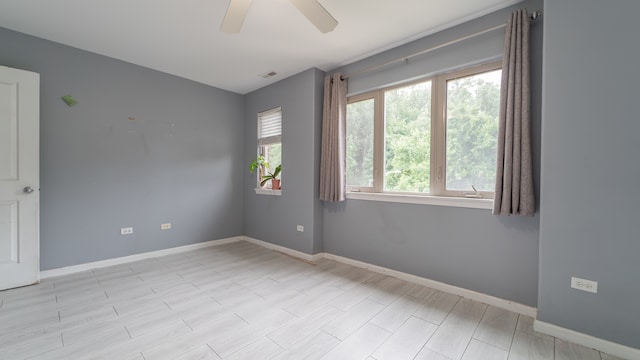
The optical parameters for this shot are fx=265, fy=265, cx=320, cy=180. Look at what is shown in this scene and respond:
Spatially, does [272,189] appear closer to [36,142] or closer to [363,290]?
[363,290]

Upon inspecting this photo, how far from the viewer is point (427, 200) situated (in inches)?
110

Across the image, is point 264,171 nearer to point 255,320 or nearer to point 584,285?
point 255,320

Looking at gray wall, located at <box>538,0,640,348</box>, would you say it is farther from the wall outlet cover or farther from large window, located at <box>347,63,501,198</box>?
the wall outlet cover

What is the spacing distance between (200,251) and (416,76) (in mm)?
3858

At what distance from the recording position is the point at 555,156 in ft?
6.32

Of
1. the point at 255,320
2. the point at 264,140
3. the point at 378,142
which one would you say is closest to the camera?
the point at 255,320

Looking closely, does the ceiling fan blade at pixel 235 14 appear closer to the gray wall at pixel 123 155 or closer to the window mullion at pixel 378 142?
the window mullion at pixel 378 142

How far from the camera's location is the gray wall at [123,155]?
3.02 meters

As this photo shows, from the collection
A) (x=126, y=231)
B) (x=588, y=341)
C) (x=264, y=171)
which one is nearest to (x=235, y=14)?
(x=264, y=171)

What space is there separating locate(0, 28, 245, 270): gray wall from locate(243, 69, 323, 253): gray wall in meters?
0.73

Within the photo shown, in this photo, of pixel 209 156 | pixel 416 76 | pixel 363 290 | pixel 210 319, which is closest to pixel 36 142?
pixel 209 156

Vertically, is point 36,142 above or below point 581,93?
below

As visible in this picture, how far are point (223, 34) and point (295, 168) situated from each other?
190 centimetres

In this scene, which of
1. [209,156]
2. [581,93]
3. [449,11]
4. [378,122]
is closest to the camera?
[581,93]
